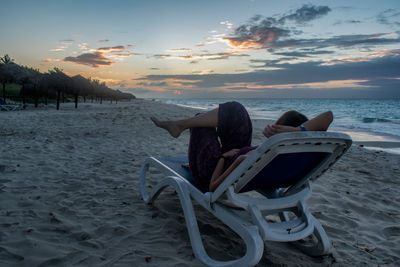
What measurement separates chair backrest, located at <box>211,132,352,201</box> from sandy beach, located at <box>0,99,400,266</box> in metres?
0.63

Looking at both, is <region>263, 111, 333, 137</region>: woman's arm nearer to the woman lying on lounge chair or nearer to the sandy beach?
the woman lying on lounge chair

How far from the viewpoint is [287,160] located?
Result: 1.72m

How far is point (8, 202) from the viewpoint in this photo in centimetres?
267

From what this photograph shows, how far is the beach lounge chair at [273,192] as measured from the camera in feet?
5.18

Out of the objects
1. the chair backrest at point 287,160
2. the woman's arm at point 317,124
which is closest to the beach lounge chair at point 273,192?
the chair backrest at point 287,160

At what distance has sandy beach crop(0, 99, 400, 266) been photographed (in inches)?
77.4

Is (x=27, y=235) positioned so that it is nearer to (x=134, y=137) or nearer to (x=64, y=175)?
(x=64, y=175)

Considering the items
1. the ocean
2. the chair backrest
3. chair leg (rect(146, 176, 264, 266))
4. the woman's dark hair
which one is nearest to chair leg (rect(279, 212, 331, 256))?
the chair backrest

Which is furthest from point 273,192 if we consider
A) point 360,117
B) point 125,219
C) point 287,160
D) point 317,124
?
point 360,117

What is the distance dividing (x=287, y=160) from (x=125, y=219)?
166 centimetres

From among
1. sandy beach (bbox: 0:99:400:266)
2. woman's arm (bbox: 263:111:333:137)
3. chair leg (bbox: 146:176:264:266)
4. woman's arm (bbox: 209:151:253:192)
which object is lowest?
sandy beach (bbox: 0:99:400:266)

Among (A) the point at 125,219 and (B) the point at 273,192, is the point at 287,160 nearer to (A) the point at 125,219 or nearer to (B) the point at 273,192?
(B) the point at 273,192

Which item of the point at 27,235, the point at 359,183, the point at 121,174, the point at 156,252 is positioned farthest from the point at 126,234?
the point at 359,183

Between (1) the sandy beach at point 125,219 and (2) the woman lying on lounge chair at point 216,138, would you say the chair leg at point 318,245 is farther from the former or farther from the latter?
(2) the woman lying on lounge chair at point 216,138
